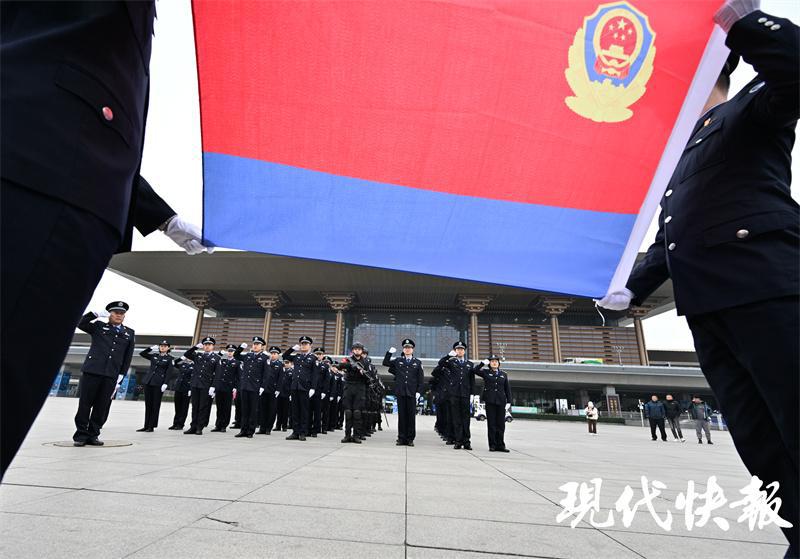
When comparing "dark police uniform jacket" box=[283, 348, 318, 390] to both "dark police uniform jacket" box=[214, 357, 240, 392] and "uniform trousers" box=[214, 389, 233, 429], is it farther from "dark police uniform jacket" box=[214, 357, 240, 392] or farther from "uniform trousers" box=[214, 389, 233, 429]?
"uniform trousers" box=[214, 389, 233, 429]

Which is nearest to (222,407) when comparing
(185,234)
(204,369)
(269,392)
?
(204,369)

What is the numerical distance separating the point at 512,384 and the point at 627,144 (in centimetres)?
3124

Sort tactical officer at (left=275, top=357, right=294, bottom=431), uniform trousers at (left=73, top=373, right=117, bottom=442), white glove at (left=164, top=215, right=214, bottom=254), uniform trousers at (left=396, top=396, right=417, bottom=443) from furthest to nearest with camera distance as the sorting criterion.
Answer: tactical officer at (left=275, top=357, right=294, bottom=431), uniform trousers at (left=396, top=396, right=417, bottom=443), uniform trousers at (left=73, top=373, right=117, bottom=442), white glove at (left=164, top=215, right=214, bottom=254)

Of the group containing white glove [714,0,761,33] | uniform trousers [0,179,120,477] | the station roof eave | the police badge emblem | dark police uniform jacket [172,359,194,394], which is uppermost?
the station roof eave

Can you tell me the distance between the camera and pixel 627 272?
7.09 feet

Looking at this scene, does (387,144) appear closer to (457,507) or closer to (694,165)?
(694,165)

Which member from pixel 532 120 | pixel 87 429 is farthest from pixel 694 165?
pixel 87 429

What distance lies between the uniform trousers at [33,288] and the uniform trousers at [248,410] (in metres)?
6.59

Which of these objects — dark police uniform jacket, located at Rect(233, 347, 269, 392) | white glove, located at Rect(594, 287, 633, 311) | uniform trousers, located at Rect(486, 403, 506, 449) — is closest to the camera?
white glove, located at Rect(594, 287, 633, 311)

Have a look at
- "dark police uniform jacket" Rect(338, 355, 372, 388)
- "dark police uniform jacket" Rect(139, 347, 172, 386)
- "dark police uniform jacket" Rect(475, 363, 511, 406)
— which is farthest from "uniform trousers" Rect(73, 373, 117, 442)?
"dark police uniform jacket" Rect(475, 363, 511, 406)

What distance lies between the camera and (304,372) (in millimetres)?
7395

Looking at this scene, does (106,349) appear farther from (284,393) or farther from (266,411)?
(284,393)

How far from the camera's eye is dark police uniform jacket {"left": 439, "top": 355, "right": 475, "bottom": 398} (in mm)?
7577

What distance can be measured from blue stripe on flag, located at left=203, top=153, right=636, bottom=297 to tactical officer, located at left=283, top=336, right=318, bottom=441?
17.5 feet
